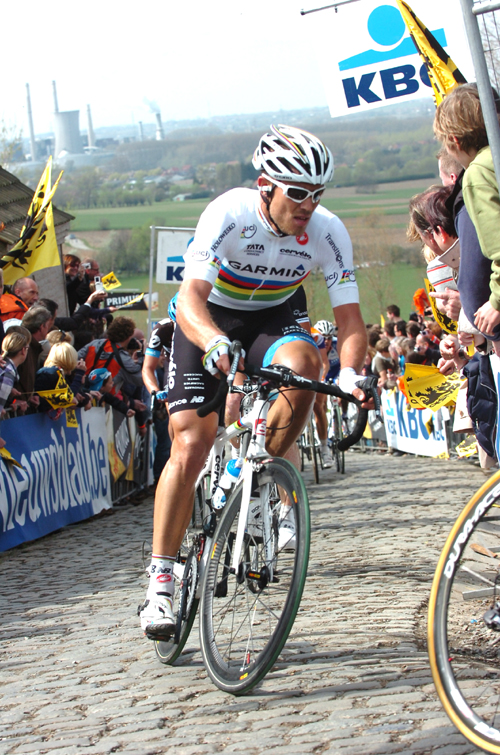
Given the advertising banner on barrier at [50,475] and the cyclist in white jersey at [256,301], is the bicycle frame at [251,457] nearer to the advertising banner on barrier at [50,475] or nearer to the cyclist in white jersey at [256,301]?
the cyclist in white jersey at [256,301]

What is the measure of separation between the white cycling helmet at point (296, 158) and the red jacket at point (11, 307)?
19.1 feet

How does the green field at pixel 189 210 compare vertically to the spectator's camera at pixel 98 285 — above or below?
above

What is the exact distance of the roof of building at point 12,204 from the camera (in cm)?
1424

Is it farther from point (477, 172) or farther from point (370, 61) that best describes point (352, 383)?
point (370, 61)

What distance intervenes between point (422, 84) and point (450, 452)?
778 centimetres

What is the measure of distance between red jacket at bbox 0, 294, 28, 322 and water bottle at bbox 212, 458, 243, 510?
5.94 metres

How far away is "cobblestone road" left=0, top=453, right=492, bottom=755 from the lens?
3141 millimetres

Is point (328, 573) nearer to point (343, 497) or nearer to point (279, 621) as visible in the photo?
point (279, 621)

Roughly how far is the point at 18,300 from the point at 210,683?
21.9 feet

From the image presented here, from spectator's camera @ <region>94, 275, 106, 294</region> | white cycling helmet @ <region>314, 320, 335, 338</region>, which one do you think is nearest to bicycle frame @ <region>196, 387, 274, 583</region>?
white cycling helmet @ <region>314, 320, 335, 338</region>

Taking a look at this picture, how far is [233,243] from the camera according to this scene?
447cm

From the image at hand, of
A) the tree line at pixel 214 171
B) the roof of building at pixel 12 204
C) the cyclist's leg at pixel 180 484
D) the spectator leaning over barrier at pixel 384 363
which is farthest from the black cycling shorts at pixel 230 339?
the tree line at pixel 214 171

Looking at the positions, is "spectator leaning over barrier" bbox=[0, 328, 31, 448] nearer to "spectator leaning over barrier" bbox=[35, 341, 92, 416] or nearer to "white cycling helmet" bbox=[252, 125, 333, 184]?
"spectator leaning over barrier" bbox=[35, 341, 92, 416]

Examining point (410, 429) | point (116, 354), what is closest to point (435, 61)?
point (116, 354)
